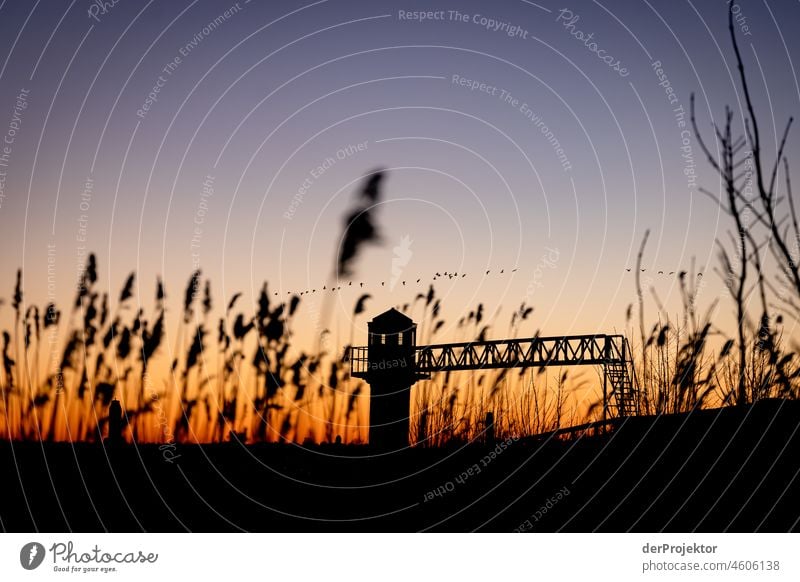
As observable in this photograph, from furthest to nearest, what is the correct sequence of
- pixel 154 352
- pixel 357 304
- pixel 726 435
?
1. pixel 357 304
2. pixel 726 435
3. pixel 154 352

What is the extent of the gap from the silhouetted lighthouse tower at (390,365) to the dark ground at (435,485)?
16.7 m

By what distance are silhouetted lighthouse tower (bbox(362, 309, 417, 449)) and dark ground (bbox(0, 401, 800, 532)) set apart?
54.9 ft

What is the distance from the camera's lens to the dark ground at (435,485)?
1155 cm

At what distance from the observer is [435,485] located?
13891 millimetres

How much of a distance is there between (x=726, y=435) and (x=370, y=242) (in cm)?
647

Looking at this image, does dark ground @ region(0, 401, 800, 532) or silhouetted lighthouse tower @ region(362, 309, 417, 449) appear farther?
silhouetted lighthouse tower @ region(362, 309, 417, 449)

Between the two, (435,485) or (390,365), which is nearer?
(435,485)

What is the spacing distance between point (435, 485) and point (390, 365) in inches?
726

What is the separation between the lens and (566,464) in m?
14.6

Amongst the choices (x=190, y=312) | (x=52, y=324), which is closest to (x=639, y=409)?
(x=190, y=312)

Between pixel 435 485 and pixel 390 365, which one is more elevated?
pixel 390 365

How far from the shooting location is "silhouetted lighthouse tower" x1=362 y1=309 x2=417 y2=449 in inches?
1273

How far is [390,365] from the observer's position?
1272 inches
